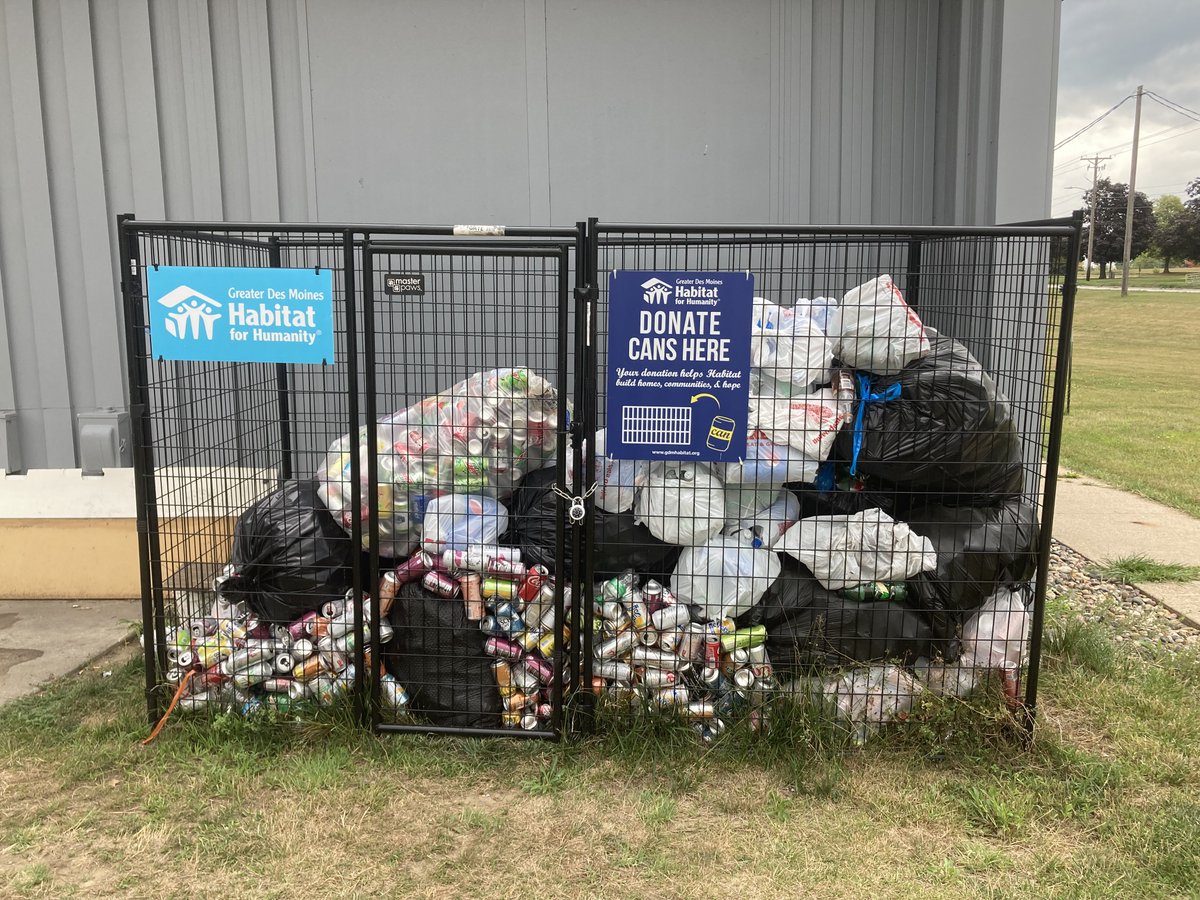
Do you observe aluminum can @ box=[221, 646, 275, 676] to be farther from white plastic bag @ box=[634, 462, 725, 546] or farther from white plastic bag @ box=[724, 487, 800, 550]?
white plastic bag @ box=[724, 487, 800, 550]

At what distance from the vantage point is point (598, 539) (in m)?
3.51

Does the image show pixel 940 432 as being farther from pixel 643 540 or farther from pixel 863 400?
pixel 643 540

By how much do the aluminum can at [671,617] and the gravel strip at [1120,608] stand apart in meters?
2.56

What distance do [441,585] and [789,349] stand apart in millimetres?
1614

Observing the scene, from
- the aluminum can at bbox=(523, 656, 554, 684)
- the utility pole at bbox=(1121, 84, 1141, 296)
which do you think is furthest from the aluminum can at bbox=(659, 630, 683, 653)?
the utility pole at bbox=(1121, 84, 1141, 296)

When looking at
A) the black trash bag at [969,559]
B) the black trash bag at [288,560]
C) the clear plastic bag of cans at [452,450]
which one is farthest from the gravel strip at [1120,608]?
the black trash bag at [288,560]

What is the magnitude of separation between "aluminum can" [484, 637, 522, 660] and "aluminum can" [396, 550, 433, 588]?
1.21 feet

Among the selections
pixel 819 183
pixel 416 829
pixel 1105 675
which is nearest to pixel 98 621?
pixel 416 829

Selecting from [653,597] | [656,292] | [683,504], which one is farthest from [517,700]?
[656,292]

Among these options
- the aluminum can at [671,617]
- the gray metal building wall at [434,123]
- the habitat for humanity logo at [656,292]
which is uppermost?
the gray metal building wall at [434,123]

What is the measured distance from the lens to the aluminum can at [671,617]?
3.42 metres

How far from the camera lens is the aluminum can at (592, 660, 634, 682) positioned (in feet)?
11.4

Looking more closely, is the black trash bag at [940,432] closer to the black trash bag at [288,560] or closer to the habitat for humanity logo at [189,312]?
the black trash bag at [288,560]

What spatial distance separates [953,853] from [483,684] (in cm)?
176
